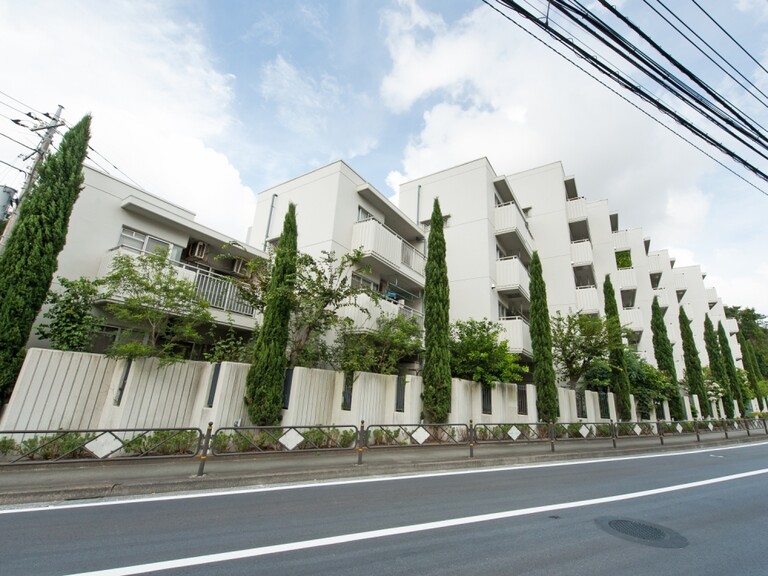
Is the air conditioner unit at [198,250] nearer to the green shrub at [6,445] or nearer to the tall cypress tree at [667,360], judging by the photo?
the green shrub at [6,445]

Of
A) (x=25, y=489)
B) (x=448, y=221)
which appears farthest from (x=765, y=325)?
(x=25, y=489)

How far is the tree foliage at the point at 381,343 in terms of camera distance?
12689 mm

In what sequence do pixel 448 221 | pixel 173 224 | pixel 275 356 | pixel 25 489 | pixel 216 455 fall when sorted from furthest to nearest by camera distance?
pixel 448 221 < pixel 173 224 < pixel 275 356 < pixel 216 455 < pixel 25 489

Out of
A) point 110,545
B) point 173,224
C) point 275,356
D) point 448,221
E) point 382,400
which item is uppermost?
point 448,221

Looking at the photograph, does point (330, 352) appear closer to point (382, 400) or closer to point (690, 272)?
point (382, 400)

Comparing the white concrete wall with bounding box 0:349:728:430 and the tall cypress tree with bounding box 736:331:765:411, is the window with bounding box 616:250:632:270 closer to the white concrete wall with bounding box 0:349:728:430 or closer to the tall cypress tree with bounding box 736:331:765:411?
the white concrete wall with bounding box 0:349:728:430

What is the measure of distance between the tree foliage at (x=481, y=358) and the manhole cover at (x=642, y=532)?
335 inches

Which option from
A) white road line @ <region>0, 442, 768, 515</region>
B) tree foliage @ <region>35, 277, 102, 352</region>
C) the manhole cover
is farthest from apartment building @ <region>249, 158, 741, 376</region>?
the manhole cover

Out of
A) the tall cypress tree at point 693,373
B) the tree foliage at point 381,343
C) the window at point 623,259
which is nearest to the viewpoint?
the tree foliage at point 381,343

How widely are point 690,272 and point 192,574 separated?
61068 millimetres

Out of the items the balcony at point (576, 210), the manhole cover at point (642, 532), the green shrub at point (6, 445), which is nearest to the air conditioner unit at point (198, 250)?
the green shrub at point (6, 445)

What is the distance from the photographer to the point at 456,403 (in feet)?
43.2

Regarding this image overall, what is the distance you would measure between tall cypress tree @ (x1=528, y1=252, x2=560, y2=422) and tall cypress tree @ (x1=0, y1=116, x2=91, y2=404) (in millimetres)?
17283

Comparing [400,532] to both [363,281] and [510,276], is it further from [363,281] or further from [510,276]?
[510,276]
